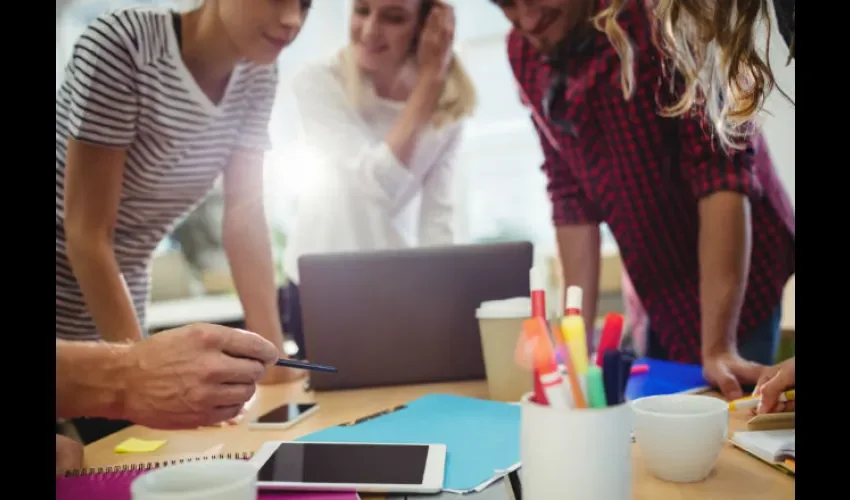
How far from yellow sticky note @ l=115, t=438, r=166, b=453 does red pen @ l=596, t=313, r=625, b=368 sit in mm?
543

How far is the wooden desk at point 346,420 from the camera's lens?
62 cm

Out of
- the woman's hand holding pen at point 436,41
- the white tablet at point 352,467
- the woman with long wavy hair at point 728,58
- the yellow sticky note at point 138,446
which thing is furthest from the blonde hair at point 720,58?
the yellow sticky note at point 138,446

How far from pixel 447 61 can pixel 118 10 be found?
0.82 m

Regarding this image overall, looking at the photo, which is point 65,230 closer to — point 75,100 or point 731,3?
point 75,100

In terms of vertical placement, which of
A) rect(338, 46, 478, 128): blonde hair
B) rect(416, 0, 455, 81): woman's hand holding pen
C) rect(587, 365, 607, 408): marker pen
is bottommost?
rect(587, 365, 607, 408): marker pen

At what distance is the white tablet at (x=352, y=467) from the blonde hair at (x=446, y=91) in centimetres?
108

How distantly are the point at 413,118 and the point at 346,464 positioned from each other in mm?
1072

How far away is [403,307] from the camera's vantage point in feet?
3.40

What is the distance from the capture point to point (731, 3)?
819 mm

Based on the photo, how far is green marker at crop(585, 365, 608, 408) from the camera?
1.72 ft

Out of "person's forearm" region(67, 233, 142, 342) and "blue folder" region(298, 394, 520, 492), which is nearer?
"blue folder" region(298, 394, 520, 492)

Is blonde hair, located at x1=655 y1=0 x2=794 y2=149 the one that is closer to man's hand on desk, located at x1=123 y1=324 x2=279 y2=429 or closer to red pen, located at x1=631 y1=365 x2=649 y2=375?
red pen, located at x1=631 y1=365 x2=649 y2=375

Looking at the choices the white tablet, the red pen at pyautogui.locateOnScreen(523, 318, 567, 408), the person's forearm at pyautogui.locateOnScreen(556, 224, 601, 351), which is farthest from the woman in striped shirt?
the red pen at pyautogui.locateOnScreen(523, 318, 567, 408)
